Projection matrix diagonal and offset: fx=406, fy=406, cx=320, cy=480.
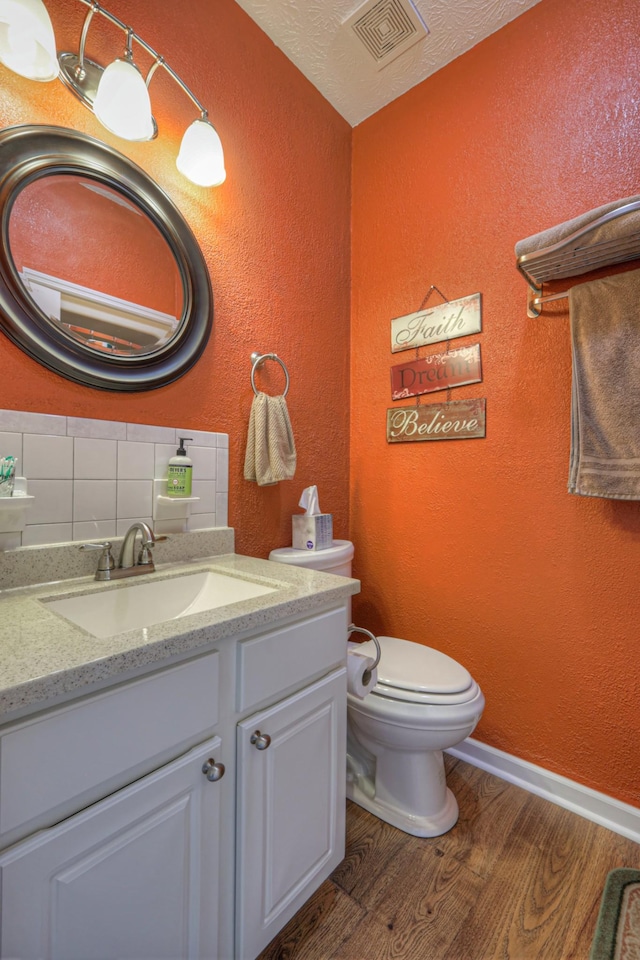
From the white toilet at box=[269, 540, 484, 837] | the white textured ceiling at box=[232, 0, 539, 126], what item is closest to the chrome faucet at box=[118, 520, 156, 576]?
the white toilet at box=[269, 540, 484, 837]

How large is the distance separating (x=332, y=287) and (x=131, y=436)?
1173 millimetres

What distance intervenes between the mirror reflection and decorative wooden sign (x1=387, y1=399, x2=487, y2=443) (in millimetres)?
938

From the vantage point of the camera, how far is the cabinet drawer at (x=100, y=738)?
0.52m

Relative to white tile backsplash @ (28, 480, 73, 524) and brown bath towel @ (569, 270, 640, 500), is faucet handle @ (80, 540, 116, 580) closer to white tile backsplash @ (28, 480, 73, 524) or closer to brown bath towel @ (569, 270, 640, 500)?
white tile backsplash @ (28, 480, 73, 524)

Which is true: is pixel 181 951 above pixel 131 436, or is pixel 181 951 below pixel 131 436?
below

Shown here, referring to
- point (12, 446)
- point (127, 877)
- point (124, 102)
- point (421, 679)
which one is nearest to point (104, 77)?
point (124, 102)

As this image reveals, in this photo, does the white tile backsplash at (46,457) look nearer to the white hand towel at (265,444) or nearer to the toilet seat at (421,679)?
the white hand towel at (265,444)

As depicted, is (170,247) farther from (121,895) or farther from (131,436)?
(121,895)

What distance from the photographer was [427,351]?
65.0 inches

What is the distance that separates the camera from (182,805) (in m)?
0.70

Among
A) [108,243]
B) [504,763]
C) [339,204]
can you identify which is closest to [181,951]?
[504,763]

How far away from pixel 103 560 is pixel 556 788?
1583mm

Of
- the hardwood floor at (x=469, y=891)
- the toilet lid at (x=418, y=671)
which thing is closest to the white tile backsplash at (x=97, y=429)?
the toilet lid at (x=418, y=671)

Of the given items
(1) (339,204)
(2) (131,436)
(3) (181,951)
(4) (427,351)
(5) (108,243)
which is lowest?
(3) (181,951)
